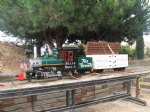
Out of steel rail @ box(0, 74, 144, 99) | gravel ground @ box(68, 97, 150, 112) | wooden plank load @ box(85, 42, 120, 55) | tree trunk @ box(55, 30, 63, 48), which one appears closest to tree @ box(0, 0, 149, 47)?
tree trunk @ box(55, 30, 63, 48)

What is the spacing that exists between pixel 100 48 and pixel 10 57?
891cm

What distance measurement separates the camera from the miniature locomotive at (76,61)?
426 inches

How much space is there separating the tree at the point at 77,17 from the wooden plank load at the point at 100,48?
2.78 metres

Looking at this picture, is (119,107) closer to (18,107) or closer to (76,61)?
(76,61)

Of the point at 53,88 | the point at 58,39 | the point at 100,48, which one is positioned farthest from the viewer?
the point at 58,39

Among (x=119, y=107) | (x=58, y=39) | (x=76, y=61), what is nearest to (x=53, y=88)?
(x=76, y=61)

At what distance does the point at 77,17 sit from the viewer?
16141 mm

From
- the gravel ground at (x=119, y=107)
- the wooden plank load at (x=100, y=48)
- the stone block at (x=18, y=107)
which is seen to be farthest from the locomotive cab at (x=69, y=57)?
the stone block at (x=18, y=107)

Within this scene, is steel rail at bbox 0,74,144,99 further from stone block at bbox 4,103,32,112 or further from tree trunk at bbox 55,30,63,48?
tree trunk at bbox 55,30,63,48

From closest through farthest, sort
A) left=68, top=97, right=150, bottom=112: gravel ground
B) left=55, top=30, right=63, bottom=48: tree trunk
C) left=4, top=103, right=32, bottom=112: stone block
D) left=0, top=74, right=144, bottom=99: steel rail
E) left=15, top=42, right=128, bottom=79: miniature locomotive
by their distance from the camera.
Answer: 1. left=0, top=74, right=144, bottom=99: steel rail
2. left=4, top=103, right=32, bottom=112: stone block
3. left=15, top=42, right=128, bottom=79: miniature locomotive
4. left=68, top=97, right=150, bottom=112: gravel ground
5. left=55, top=30, right=63, bottom=48: tree trunk

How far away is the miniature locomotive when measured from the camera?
35.5 ft

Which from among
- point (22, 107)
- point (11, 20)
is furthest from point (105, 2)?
point (22, 107)

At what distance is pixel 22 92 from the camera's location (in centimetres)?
746

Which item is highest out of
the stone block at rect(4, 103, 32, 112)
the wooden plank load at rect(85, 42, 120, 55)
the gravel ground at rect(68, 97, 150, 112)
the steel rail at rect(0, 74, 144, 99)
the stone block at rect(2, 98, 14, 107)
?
the wooden plank load at rect(85, 42, 120, 55)
